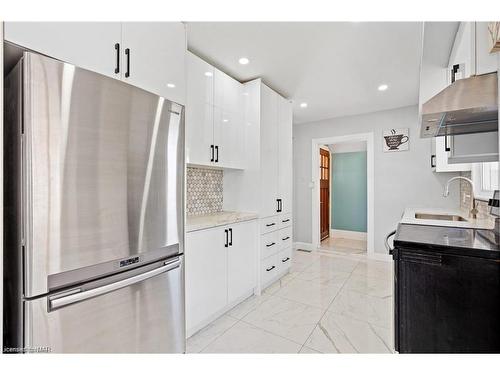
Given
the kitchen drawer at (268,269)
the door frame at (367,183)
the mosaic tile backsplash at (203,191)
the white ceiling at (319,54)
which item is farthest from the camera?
the door frame at (367,183)

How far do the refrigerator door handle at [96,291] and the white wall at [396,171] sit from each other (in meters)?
3.72

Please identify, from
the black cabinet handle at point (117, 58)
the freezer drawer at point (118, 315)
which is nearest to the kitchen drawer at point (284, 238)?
the freezer drawer at point (118, 315)

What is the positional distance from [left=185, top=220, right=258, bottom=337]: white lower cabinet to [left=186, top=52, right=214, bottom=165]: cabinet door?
687 mm

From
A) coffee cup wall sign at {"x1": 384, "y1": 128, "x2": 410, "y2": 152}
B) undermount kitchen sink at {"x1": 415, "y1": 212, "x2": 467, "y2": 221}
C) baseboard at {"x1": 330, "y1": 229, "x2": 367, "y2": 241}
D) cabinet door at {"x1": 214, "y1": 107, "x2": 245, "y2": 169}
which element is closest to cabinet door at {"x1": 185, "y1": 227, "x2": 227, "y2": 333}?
cabinet door at {"x1": 214, "y1": 107, "x2": 245, "y2": 169}

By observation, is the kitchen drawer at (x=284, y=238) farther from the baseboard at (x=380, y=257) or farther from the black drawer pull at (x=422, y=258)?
the black drawer pull at (x=422, y=258)

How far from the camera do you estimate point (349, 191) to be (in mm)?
5457

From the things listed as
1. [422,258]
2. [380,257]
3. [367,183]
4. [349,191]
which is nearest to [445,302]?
[422,258]

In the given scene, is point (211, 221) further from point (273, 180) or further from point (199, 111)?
point (273, 180)

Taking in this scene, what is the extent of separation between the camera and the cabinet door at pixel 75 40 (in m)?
0.93

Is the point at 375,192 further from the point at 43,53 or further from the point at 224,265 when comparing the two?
the point at 43,53

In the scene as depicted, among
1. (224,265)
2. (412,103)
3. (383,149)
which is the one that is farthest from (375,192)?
(224,265)

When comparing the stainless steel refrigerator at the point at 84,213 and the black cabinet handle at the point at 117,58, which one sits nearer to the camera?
the stainless steel refrigerator at the point at 84,213

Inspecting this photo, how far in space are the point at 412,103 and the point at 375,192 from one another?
4.76 feet

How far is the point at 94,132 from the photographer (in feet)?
3.51
